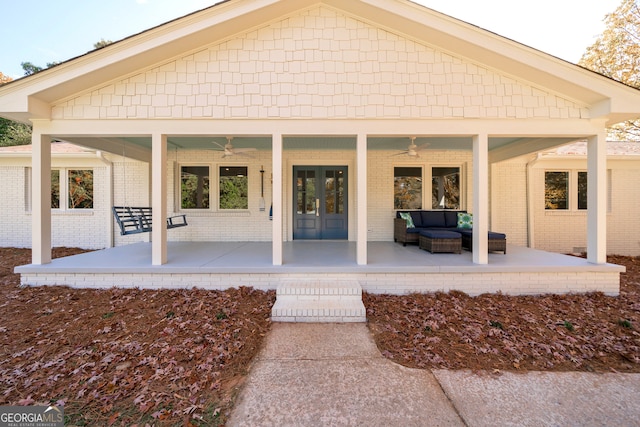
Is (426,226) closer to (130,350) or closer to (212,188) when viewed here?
(212,188)

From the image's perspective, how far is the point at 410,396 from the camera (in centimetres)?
238

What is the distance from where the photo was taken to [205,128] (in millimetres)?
→ 5023

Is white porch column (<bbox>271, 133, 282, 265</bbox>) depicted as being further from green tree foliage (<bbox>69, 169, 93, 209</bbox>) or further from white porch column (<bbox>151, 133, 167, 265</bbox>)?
green tree foliage (<bbox>69, 169, 93, 209</bbox>)

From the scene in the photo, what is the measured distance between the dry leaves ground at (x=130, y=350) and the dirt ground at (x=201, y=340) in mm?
12

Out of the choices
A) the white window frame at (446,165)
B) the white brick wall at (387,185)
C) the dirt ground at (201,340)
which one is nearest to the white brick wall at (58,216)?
the dirt ground at (201,340)

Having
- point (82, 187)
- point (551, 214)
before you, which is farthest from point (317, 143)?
point (551, 214)

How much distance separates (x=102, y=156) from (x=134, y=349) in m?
7.61

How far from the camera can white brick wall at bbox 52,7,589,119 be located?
497cm

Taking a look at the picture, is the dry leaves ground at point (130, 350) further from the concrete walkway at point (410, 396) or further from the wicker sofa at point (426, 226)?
the wicker sofa at point (426, 226)

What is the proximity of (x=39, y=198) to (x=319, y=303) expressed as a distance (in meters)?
5.45

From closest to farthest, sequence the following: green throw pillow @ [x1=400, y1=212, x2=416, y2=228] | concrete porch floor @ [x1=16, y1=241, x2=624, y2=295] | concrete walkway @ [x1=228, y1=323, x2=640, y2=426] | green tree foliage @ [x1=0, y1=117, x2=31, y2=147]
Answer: concrete walkway @ [x1=228, y1=323, x2=640, y2=426] < concrete porch floor @ [x1=16, y1=241, x2=624, y2=295] < green throw pillow @ [x1=400, y1=212, x2=416, y2=228] < green tree foliage @ [x1=0, y1=117, x2=31, y2=147]

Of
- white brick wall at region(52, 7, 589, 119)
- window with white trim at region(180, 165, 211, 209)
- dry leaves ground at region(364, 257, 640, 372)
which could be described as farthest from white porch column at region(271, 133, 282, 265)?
window with white trim at region(180, 165, 211, 209)

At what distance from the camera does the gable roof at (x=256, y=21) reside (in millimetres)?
4574

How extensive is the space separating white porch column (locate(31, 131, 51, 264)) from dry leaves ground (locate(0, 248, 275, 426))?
716mm
